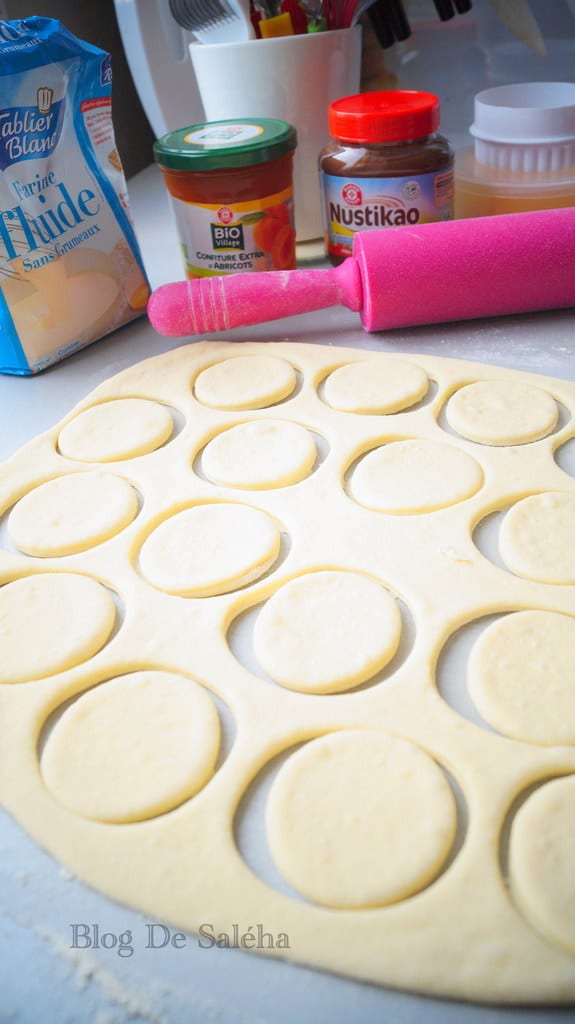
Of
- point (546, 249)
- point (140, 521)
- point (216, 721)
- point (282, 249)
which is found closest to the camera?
point (216, 721)

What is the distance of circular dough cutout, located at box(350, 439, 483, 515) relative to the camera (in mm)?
716

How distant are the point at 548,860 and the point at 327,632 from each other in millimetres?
212

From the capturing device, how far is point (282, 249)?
3.41 ft

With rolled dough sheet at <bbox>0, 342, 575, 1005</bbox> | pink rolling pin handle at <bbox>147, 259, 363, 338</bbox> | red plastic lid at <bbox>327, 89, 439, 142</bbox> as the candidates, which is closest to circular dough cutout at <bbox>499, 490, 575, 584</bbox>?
rolled dough sheet at <bbox>0, 342, 575, 1005</bbox>

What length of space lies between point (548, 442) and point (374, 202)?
16.1 inches

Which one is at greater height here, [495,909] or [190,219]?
[190,219]

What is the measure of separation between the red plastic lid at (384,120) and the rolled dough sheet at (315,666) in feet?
0.93

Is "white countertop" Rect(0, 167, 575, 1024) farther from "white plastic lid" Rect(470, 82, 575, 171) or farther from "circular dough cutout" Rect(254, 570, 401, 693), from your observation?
"white plastic lid" Rect(470, 82, 575, 171)

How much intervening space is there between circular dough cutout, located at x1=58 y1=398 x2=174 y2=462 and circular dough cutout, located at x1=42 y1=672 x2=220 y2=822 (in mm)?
296

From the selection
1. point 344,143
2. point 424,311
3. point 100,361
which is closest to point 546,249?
point 424,311

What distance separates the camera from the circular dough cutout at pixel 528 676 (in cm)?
52

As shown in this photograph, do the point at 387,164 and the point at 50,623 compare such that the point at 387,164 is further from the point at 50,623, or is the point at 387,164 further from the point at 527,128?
the point at 50,623

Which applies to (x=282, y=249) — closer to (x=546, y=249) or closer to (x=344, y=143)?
(x=344, y=143)

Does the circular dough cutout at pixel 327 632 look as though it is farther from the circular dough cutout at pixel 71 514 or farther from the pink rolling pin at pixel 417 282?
the pink rolling pin at pixel 417 282
